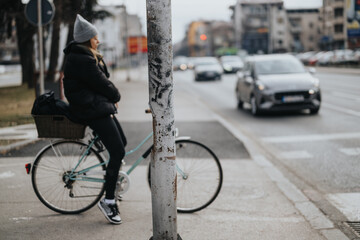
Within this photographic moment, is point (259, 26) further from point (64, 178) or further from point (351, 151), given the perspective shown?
point (64, 178)

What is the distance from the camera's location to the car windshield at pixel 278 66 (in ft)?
47.4

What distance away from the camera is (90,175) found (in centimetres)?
474

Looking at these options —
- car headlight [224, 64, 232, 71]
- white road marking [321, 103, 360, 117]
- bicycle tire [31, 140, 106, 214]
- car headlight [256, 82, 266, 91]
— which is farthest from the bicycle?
car headlight [224, 64, 232, 71]

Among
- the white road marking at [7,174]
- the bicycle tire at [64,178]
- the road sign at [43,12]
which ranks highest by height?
the road sign at [43,12]

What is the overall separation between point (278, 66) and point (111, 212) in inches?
436

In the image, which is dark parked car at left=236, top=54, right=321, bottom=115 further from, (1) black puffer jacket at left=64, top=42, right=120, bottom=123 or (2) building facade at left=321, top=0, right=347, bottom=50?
(2) building facade at left=321, top=0, right=347, bottom=50

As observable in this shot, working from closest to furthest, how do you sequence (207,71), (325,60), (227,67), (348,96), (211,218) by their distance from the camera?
1. (211,218)
2. (348,96)
3. (207,71)
4. (227,67)
5. (325,60)

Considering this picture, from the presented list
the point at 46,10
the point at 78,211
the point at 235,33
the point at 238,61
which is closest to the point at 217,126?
the point at 46,10

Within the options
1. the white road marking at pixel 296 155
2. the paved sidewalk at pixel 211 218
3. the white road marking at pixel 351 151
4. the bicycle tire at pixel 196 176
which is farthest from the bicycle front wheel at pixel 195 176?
the white road marking at pixel 351 151

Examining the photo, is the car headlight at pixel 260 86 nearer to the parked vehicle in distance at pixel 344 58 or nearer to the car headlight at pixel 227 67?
the car headlight at pixel 227 67

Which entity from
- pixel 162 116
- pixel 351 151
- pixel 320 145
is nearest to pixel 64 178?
pixel 162 116

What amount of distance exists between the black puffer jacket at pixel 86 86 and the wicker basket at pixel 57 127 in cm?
13

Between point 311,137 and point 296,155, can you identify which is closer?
point 296,155

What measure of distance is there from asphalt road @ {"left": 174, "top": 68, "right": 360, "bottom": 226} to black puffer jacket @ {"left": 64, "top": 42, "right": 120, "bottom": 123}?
252 cm
